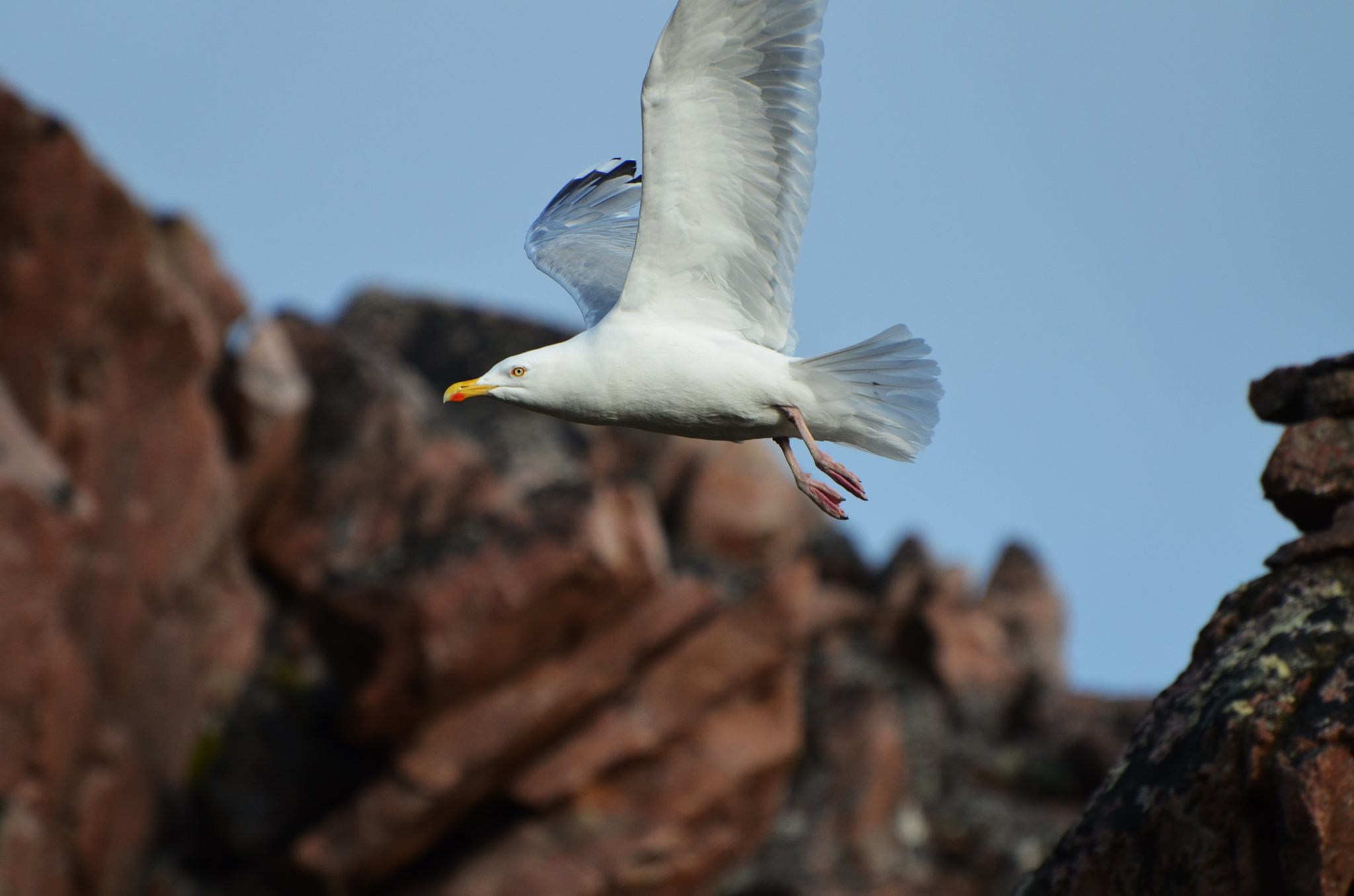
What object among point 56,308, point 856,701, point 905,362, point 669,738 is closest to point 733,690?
point 669,738

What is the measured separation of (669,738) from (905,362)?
7789 mm

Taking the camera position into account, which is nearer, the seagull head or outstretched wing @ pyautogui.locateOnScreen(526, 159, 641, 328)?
the seagull head

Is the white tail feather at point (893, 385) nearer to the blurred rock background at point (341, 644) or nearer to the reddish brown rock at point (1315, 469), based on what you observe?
the reddish brown rock at point (1315, 469)

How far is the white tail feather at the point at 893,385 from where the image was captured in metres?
5.39

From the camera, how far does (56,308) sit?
10.9 m

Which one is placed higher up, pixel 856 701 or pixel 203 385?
pixel 203 385

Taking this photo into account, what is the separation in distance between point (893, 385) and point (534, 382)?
4.84 ft

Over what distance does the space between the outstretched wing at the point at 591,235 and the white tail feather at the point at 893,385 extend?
132cm

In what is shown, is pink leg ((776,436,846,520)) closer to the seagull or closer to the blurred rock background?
the seagull

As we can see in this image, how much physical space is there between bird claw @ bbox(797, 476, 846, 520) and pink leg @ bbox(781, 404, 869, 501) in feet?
0.21

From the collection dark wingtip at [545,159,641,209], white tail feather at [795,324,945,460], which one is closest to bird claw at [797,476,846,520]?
white tail feather at [795,324,945,460]

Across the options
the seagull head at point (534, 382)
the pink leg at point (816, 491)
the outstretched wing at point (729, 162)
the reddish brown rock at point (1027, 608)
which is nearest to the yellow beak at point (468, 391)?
the seagull head at point (534, 382)

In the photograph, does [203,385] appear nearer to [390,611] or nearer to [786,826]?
[390,611]

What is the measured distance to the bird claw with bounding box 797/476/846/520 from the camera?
204 inches
